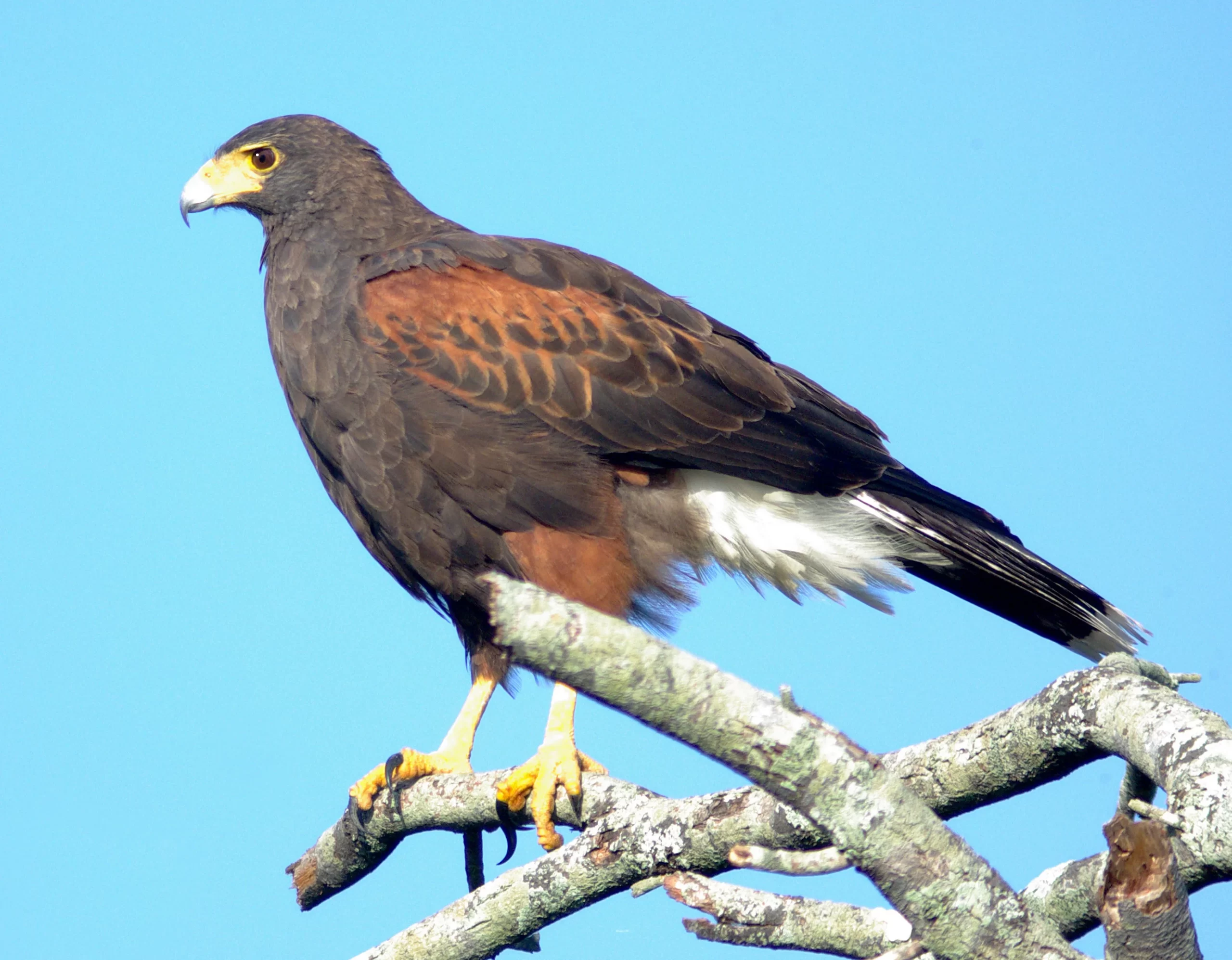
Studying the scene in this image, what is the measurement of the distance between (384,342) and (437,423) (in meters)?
0.38

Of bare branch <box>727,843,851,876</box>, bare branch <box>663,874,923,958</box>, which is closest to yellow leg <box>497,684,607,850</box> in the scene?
bare branch <box>663,874,923,958</box>

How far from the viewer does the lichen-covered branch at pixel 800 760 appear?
1.75 meters

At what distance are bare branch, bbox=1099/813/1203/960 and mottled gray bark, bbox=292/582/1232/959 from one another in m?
0.04

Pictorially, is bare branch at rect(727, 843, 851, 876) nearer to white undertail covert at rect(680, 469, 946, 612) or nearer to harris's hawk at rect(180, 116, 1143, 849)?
harris's hawk at rect(180, 116, 1143, 849)

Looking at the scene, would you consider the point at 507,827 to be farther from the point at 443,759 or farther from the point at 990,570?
the point at 990,570

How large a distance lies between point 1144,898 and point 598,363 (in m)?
3.44

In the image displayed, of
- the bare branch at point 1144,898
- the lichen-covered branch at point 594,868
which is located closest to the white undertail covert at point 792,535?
the lichen-covered branch at point 594,868

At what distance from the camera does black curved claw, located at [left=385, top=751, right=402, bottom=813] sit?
4293 mm

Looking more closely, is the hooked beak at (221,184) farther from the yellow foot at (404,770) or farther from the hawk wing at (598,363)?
the yellow foot at (404,770)

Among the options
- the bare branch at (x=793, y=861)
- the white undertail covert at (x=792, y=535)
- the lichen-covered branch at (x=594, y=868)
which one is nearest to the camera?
the bare branch at (x=793, y=861)

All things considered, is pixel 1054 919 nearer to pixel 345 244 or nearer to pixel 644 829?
pixel 644 829

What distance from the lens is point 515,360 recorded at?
15.6 feet

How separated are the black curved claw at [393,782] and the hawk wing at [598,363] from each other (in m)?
1.32

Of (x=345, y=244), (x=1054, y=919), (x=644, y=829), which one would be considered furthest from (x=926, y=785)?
(x=345, y=244)
